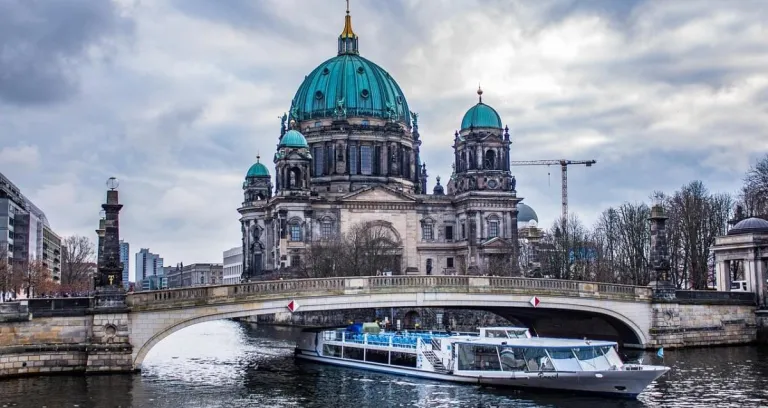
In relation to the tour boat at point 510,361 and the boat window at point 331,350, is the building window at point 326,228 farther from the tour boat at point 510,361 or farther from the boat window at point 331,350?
the tour boat at point 510,361

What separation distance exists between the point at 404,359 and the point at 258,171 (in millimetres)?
89166

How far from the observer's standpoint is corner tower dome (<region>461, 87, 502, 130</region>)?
401 feet

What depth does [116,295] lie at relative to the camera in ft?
166

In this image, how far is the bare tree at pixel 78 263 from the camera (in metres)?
139

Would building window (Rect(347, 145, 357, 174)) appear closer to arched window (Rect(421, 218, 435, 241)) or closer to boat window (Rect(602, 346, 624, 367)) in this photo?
arched window (Rect(421, 218, 435, 241))

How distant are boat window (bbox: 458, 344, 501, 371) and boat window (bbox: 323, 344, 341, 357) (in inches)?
469

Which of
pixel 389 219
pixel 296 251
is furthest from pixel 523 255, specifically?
pixel 296 251

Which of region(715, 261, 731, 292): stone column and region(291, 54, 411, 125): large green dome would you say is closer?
region(715, 261, 731, 292): stone column

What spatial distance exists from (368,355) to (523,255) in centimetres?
6817

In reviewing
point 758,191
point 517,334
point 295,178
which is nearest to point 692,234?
point 758,191

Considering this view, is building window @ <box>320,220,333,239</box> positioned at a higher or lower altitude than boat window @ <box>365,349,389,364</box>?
higher

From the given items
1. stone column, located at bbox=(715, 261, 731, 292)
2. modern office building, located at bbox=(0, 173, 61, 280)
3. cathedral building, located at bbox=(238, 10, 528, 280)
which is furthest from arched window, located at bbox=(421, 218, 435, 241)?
stone column, located at bbox=(715, 261, 731, 292)

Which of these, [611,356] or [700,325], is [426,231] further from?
[611,356]

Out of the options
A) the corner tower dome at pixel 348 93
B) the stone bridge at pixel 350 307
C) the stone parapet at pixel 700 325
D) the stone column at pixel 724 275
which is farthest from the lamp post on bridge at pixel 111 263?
the corner tower dome at pixel 348 93
